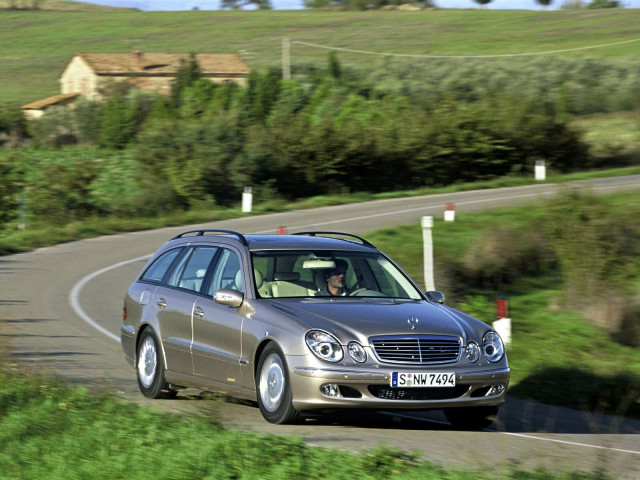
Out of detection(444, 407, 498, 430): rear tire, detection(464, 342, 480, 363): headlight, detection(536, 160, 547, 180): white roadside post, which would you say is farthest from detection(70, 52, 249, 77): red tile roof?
detection(464, 342, 480, 363): headlight

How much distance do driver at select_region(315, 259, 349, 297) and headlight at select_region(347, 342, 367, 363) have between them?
1.15m

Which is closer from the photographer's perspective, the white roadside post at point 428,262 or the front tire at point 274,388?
the front tire at point 274,388

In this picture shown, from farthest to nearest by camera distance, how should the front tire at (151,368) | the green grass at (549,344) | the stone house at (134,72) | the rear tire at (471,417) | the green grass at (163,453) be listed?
the stone house at (134,72) < the green grass at (549,344) < the front tire at (151,368) < the rear tire at (471,417) < the green grass at (163,453)

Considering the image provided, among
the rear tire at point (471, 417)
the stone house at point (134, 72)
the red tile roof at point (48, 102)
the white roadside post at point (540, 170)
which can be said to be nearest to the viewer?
the rear tire at point (471, 417)

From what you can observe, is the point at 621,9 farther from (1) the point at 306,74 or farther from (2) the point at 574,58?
(1) the point at 306,74

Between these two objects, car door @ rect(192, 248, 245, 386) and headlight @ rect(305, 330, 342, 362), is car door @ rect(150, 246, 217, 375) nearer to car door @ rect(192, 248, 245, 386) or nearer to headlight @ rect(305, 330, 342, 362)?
car door @ rect(192, 248, 245, 386)

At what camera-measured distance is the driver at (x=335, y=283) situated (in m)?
9.00

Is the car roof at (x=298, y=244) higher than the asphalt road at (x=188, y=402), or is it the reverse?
the car roof at (x=298, y=244)

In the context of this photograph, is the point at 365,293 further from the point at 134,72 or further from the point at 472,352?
the point at 134,72

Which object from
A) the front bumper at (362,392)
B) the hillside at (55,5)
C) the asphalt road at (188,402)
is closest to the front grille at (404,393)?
the front bumper at (362,392)

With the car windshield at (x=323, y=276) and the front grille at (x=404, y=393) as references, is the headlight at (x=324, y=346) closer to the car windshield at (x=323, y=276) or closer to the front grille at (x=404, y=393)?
the front grille at (x=404, y=393)

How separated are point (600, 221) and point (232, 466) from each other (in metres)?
12.5

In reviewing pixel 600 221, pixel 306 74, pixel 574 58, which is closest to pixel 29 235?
pixel 600 221

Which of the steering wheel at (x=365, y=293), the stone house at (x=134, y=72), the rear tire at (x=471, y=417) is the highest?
the stone house at (x=134, y=72)
